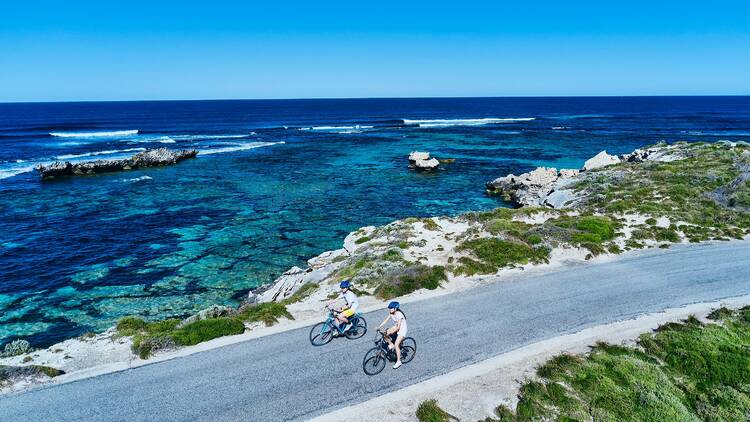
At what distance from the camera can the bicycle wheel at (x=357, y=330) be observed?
1639 cm

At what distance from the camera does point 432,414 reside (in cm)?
1207

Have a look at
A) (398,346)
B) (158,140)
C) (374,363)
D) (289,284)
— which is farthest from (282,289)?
(158,140)

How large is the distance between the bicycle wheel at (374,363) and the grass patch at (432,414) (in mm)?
2226

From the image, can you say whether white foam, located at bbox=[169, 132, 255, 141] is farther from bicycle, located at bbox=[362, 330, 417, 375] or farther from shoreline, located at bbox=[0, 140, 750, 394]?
bicycle, located at bbox=[362, 330, 417, 375]

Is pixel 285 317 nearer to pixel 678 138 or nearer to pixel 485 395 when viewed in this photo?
pixel 485 395

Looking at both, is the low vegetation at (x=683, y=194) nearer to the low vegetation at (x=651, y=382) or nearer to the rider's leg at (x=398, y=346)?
the low vegetation at (x=651, y=382)

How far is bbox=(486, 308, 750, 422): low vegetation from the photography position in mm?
12477

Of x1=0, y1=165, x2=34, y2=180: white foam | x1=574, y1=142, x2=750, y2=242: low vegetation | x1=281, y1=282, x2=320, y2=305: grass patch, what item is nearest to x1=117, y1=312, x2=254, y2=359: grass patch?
x1=281, y1=282, x2=320, y2=305: grass patch

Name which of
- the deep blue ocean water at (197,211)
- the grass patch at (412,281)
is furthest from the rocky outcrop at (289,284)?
the grass patch at (412,281)

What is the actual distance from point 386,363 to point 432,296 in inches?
236

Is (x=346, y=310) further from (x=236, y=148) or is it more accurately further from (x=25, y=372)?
(x=236, y=148)

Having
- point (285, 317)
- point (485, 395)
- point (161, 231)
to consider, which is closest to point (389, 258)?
point (285, 317)

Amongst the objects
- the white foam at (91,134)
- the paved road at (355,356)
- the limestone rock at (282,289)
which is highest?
the white foam at (91,134)

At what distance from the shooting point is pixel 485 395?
13188 mm
